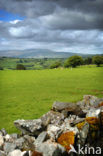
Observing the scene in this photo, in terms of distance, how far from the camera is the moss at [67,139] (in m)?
11.0

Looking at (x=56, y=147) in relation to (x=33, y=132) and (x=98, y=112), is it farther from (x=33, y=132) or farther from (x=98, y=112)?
(x=98, y=112)

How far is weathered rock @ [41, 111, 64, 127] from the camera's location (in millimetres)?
13505

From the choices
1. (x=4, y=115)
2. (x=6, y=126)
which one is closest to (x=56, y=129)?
(x=6, y=126)

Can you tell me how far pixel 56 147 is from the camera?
9.98 m

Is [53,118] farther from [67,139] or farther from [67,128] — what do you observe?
[67,139]

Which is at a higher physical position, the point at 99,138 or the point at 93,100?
the point at 93,100

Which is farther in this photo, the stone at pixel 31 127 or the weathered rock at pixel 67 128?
the stone at pixel 31 127

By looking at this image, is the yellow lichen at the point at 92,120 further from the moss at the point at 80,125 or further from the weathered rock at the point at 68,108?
the weathered rock at the point at 68,108

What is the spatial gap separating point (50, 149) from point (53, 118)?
437 centimetres

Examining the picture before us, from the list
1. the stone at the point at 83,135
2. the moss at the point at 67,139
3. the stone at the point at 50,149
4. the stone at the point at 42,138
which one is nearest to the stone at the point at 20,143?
the stone at the point at 42,138

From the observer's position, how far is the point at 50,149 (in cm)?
984

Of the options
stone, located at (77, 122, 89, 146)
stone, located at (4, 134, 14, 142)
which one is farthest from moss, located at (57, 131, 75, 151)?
stone, located at (4, 134, 14, 142)

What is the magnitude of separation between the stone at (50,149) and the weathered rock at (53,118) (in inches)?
118

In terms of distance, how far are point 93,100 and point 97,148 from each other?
7305 millimetres
